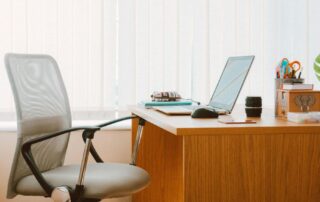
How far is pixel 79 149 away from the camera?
300 cm

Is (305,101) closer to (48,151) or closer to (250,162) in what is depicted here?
(250,162)

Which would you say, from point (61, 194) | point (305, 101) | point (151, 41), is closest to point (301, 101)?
point (305, 101)

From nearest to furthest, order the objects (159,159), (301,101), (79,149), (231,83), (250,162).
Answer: (250,162), (301,101), (231,83), (159,159), (79,149)

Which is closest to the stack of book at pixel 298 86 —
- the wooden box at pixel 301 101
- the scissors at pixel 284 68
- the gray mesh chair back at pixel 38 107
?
the wooden box at pixel 301 101

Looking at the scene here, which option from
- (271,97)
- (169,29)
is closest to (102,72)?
(169,29)

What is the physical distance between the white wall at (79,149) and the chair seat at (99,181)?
767 mm

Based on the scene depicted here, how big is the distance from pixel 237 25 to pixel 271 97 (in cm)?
51

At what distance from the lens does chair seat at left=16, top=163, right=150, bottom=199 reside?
1.94 m

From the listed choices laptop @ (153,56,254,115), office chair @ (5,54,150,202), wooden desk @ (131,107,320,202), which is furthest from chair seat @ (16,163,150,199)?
wooden desk @ (131,107,320,202)

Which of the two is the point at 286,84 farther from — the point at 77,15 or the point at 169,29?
the point at 77,15

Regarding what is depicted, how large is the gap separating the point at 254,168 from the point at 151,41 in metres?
1.62

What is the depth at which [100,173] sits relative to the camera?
213 cm

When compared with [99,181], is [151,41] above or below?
above

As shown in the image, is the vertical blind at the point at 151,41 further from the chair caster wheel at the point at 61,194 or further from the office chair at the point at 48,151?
the chair caster wheel at the point at 61,194
